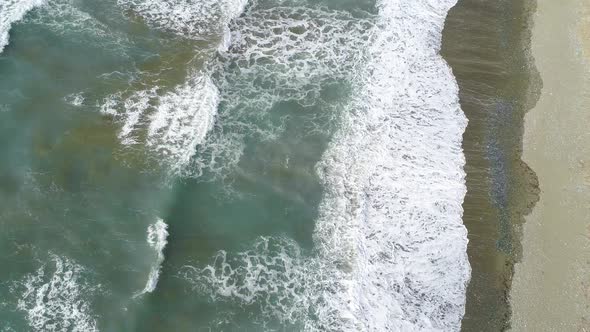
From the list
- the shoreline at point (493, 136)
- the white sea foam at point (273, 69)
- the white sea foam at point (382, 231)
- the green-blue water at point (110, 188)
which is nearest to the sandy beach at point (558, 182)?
the shoreline at point (493, 136)

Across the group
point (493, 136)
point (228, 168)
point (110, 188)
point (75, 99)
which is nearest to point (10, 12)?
point (75, 99)

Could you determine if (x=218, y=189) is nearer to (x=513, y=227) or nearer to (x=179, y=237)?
(x=179, y=237)

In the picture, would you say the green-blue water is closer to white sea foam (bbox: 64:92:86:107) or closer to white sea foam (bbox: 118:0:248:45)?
white sea foam (bbox: 64:92:86:107)

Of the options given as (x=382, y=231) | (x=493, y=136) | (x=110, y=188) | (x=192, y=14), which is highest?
(x=192, y=14)

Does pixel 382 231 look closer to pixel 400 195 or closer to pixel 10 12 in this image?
pixel 400 195

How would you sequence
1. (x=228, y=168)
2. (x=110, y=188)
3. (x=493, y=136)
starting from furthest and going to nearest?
1. (x=493, y=136)
2. (x=228, y=168)
3. (x=110, y=188)

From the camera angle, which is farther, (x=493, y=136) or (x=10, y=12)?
(x=10, y=12)

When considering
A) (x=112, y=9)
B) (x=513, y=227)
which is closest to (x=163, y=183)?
(x=112, y=9)
